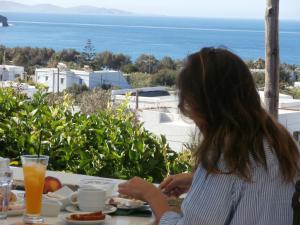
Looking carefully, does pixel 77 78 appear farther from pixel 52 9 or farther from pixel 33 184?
pixel 52 9

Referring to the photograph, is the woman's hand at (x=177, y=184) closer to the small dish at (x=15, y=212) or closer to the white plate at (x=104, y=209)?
the white plate at (x=104, y=209)

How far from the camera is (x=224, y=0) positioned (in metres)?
12.9

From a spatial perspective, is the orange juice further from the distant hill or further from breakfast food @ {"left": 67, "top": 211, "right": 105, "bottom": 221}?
the distant hill

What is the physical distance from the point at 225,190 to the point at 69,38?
96.0 feet

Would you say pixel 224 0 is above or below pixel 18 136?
above

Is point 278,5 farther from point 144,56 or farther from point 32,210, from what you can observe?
point 144,56

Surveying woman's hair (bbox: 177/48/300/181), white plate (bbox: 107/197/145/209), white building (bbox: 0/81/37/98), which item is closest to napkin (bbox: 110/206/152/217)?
white plate (bbox: 107/197/145/209)

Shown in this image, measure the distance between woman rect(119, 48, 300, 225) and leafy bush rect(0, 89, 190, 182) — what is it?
185 centimetres

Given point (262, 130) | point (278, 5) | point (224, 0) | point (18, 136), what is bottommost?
point (18, 136)

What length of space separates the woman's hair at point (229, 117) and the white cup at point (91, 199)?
40 cm

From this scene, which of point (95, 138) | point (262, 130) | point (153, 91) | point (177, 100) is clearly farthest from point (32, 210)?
point (153, 91)

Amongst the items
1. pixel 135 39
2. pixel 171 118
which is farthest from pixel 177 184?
pixel 135 39

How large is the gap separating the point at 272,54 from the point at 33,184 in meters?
2.02

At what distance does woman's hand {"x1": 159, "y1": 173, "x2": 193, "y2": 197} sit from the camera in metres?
2.32
